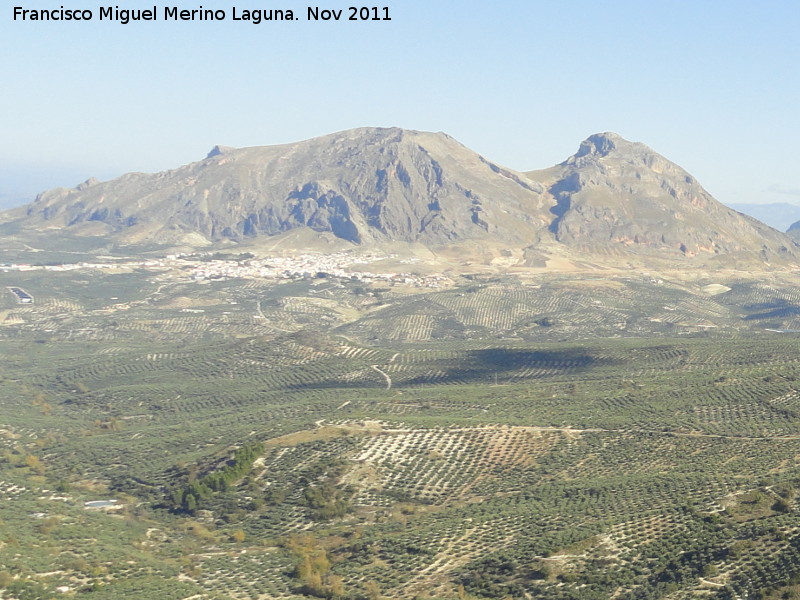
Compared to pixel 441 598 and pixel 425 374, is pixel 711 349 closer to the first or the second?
pixel 425 374

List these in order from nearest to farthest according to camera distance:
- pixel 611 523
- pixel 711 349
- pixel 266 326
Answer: pixel 611 523 < pixel 711 349 < pixel 266 326

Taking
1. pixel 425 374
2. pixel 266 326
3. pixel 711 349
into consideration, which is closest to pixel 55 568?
→ pixel 425 374

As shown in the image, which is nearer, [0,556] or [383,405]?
[0,556]

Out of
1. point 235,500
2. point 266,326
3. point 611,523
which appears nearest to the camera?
point 611,523

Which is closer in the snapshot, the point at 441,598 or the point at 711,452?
the point at 441,598

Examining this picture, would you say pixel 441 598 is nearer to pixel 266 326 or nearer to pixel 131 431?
pixel 131 431

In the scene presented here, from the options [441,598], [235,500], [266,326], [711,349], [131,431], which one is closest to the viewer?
[441,598]

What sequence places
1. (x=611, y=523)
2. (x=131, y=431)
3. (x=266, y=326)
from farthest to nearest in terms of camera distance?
(x=266, y=326)
(x=131, y=431)
(x=611, y=523)

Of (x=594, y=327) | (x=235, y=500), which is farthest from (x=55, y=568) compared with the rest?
(x=594, y=327)
